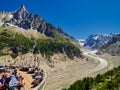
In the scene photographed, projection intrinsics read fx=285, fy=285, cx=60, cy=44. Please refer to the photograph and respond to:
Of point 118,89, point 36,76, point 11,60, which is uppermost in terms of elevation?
point 11,60

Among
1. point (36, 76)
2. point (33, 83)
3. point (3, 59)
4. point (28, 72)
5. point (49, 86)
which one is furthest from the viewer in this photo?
point (3, 59)

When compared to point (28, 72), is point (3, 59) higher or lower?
higher

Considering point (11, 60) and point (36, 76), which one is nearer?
point (36, 76)

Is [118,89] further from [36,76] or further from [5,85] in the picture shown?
[36,76]

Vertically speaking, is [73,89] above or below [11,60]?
below

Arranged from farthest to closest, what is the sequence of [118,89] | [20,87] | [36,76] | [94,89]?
[36,76] < [20,87] < [94,89] < [118,89]

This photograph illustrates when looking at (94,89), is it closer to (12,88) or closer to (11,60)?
(12,88)

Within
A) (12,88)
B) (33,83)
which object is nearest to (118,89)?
(12,88)

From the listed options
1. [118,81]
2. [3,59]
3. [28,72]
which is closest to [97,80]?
[118,81]

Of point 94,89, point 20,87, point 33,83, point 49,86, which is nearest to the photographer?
point 94,89

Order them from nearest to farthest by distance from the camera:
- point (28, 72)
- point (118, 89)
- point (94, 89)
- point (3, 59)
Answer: point (118, 89) < point (94, 89) < point (28, 72) < point (3, 59)
